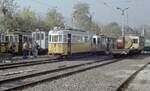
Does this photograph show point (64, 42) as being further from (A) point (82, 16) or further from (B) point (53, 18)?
(A) point (82, 16)

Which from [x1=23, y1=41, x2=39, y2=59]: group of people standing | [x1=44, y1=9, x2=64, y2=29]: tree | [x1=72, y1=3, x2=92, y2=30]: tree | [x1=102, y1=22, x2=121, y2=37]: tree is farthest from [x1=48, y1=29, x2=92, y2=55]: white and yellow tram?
[x1=102, y1=22, x2=121, y2=37]: tree

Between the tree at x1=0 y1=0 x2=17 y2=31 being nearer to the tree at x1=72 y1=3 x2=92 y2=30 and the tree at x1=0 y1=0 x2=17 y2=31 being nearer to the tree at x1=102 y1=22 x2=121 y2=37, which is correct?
the tree at x1=72 y1=3 x2=92 y2=30

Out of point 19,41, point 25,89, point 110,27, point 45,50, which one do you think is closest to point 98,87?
point 25,89

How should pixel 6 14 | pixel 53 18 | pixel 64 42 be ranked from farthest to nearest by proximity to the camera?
pixel 53 18, pixel 6 14, pixel 64 42

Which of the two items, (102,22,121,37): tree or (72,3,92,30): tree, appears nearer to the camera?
(72,3,92,30): tree

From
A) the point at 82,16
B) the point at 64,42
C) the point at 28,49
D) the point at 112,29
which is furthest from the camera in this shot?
the point at 112,29

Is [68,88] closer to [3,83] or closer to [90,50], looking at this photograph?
[3,83]

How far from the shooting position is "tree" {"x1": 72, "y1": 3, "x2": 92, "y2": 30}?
357 feet

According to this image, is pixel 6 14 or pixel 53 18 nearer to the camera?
pixel 6 14

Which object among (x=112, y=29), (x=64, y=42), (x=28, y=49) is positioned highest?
(x=112, y=29)

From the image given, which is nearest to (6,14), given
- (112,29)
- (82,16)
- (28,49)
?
(28,49)

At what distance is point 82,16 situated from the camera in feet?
359

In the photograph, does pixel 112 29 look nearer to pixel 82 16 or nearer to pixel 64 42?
pixel 82 16

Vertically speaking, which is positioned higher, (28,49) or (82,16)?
(82,16)
